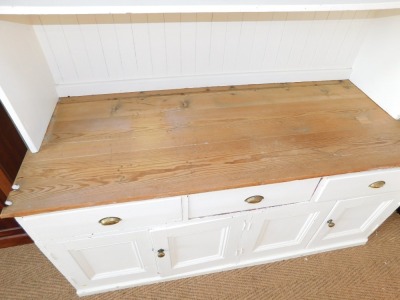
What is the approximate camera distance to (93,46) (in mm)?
1053

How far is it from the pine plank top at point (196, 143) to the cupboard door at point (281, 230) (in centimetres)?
25

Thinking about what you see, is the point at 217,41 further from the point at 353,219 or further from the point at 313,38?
the point at 353,219

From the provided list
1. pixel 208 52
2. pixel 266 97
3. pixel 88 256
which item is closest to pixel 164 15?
pixel 208 52

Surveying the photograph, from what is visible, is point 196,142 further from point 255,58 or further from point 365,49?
point 365,49

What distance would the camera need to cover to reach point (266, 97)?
4.09 ft

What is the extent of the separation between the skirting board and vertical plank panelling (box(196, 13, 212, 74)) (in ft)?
0.17

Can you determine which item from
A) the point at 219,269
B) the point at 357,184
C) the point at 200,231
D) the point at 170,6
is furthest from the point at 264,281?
the point at 170,6

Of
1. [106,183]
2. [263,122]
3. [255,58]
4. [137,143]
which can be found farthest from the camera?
[255,58]

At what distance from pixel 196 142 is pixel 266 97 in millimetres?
479

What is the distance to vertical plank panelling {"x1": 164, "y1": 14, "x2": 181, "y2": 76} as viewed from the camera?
1.04 m

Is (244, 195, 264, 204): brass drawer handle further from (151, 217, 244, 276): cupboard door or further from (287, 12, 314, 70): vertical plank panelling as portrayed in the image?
(287, 12, 314, 70): vertical plank panelling

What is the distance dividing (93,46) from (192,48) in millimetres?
411

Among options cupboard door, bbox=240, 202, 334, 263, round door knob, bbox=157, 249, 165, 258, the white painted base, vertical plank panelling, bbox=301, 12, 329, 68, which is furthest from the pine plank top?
the white painted base

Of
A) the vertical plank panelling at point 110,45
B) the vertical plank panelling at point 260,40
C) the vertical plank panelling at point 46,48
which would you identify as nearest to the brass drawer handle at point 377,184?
the vertical plank panelling at point 260,40
